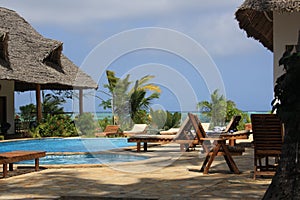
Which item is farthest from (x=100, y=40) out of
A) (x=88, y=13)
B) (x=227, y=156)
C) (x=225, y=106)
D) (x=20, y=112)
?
(x=227, y=156)

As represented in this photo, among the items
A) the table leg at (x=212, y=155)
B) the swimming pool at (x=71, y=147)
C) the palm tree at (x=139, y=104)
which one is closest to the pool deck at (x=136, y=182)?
the table leg at (x=212, y=155)

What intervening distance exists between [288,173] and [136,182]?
8.87ft

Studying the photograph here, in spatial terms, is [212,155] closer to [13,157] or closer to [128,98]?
[13,157]

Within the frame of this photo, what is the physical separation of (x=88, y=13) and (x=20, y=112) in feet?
16.7

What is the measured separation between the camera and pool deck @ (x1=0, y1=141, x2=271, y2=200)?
5.24m

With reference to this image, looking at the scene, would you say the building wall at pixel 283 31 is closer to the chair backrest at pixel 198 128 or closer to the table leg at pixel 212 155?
the chair backrest at pixel 198 128

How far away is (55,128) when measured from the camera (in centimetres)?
1761

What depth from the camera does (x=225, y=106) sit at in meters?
18.3

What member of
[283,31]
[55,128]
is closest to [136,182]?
[283,31]

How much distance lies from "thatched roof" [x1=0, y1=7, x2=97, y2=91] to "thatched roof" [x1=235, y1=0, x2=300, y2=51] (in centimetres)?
800

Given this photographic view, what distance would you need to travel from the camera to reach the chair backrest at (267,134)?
627 centimetres

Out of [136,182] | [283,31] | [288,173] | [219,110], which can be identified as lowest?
[136,182]

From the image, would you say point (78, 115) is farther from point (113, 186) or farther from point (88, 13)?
point (113, 186)

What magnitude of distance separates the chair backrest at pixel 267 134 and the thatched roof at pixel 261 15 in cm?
271
